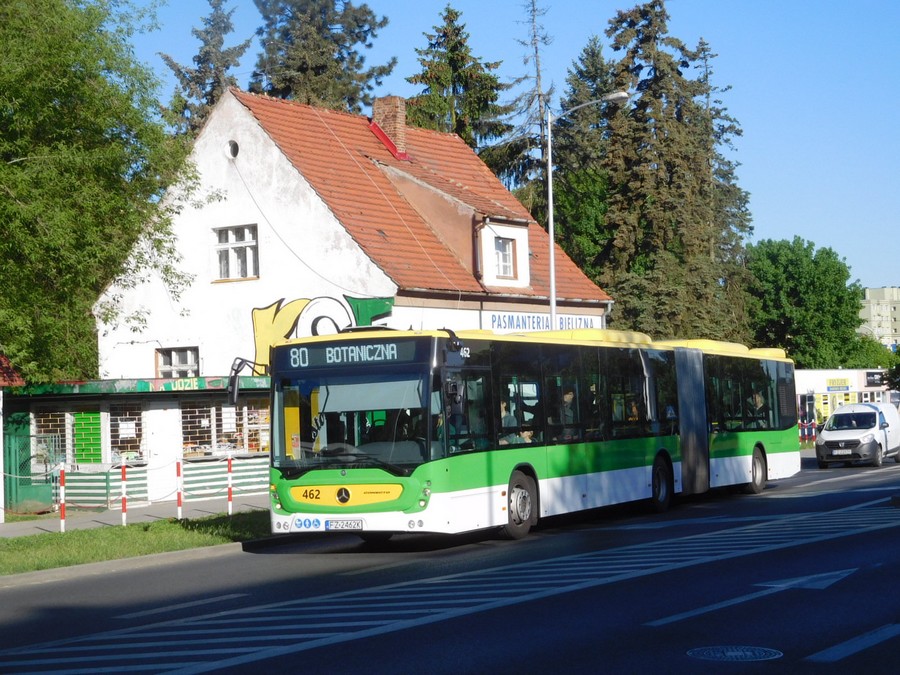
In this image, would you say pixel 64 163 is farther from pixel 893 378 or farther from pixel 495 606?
pixel 893 378

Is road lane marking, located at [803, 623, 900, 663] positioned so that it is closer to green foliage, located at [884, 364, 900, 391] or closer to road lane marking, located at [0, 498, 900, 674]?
road lane marking, located at [0, 498, 900, 674]

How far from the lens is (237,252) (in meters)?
35.2

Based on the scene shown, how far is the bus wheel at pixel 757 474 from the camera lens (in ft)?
89.2

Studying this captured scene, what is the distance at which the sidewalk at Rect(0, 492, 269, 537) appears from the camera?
872 inches

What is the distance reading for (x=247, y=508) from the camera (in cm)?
2456

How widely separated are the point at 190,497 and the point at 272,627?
18.0 m

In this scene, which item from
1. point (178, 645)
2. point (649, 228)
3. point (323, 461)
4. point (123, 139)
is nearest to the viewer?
point (178, 645)

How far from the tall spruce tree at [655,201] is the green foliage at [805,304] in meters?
35.5

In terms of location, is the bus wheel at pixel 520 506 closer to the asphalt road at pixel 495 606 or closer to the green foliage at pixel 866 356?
the asphalt road at pixel 495 606

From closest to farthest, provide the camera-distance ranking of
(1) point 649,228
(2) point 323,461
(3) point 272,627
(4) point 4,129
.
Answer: (3) point 272,627 < (2) point 323,461 < (4) point 4,129 < (1) point 649,228

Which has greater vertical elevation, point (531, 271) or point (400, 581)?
point (531, 271)

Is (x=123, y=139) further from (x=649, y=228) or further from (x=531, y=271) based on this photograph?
(x=649, y=228)

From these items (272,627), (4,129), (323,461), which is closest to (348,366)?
(323,461)

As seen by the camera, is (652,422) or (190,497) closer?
(652,422)
